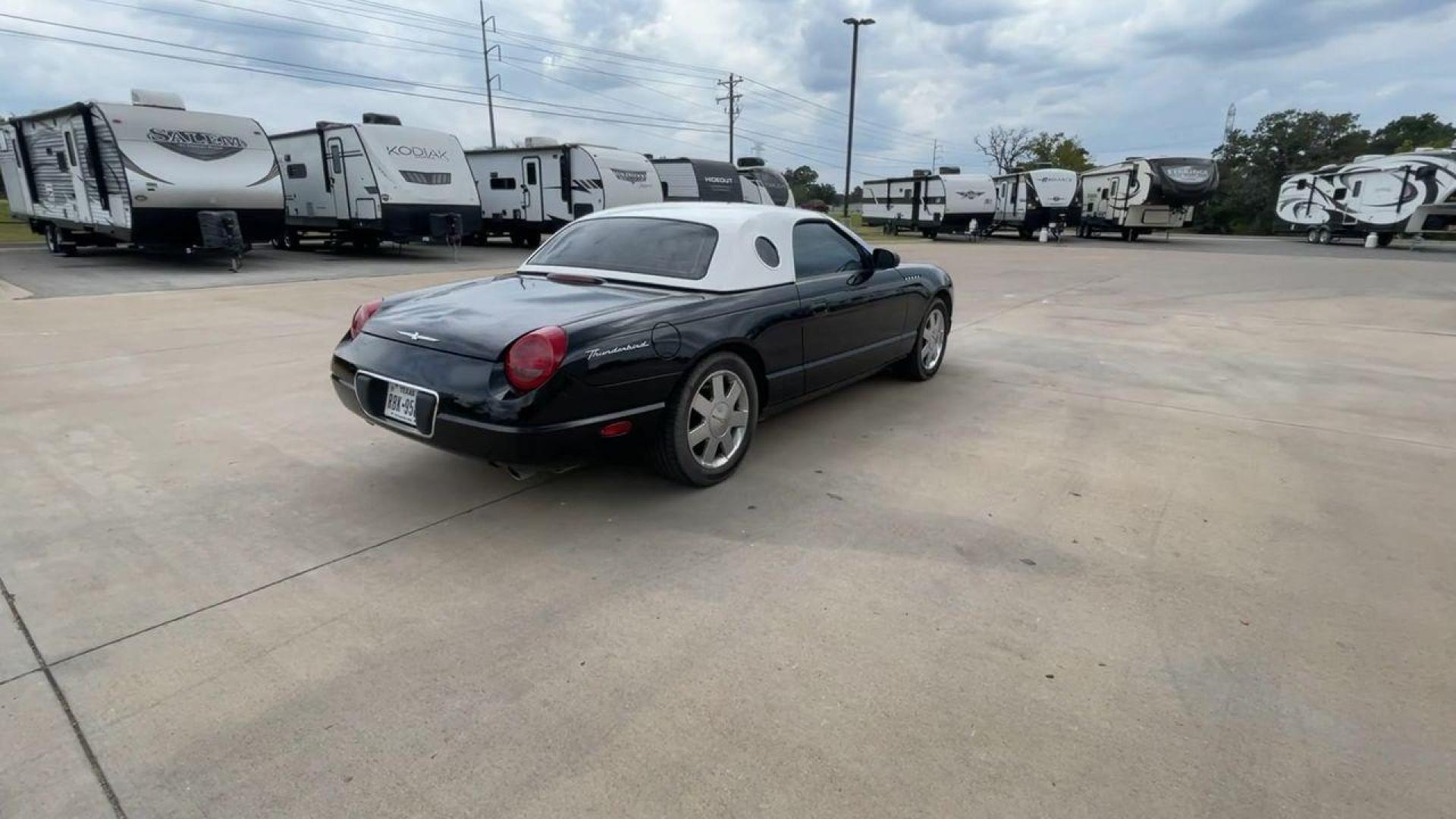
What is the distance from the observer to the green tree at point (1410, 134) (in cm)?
5603

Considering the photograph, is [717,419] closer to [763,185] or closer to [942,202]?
[763,185]

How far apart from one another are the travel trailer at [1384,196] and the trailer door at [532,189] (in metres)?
27.9

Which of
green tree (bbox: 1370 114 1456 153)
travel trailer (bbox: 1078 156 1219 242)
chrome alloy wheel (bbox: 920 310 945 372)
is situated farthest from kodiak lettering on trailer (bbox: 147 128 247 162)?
green tree (bbox: 1370 114 1456 153)

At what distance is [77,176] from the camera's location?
42.0 ft

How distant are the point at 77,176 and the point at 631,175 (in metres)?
11.1

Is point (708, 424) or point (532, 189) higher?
point (532, 189)

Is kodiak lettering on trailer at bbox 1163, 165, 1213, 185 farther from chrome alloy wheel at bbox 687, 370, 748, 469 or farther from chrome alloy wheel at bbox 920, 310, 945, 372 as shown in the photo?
chrome alloy wheel at bbox 687, 370, 748, 469

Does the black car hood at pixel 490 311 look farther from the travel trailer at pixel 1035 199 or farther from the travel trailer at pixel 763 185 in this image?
the travel trailer at pixel 1035 199

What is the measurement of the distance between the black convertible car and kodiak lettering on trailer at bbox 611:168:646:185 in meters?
15.1

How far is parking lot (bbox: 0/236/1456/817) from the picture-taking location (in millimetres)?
1900

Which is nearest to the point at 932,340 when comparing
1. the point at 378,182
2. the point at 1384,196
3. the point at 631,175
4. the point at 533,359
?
the point at 533,359

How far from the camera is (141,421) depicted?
455cm

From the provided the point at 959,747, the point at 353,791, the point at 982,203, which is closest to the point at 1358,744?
the point at 959,747

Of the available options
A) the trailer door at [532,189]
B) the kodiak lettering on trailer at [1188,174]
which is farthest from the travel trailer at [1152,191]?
the trailer door at [532,189]
